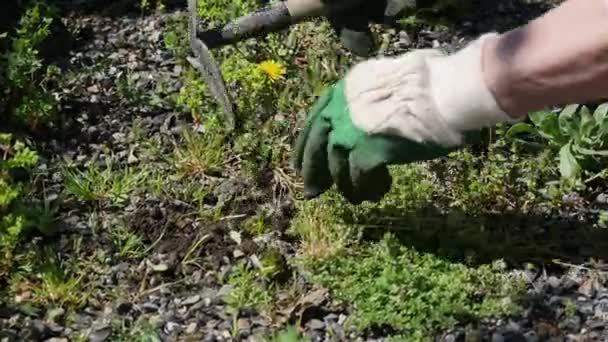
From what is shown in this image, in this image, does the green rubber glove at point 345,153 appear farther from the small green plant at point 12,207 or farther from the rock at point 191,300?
the small green plant at point 12,207

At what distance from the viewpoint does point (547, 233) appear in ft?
8.68

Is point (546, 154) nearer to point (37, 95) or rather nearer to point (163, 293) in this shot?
point (163, 293)

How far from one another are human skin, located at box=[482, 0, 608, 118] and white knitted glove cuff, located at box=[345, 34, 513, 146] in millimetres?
30

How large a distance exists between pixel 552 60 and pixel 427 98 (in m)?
0.25

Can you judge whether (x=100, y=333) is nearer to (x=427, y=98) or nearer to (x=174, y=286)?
(x=174, y=286)

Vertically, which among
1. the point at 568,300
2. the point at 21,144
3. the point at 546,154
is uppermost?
the point at 21,144

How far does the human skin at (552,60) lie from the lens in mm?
1958

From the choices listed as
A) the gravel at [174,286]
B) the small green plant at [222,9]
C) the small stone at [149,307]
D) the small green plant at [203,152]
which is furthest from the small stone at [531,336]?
the small green plant at [222,9]

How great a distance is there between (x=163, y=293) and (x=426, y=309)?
1.91 feet

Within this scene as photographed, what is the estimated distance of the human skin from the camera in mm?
1958

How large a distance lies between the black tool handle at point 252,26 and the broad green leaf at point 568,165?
75cm

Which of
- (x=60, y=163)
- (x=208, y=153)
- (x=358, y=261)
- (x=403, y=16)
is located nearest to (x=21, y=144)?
(x=60, y=163)

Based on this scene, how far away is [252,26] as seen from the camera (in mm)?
2938

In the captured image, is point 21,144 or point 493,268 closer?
point 493,268
